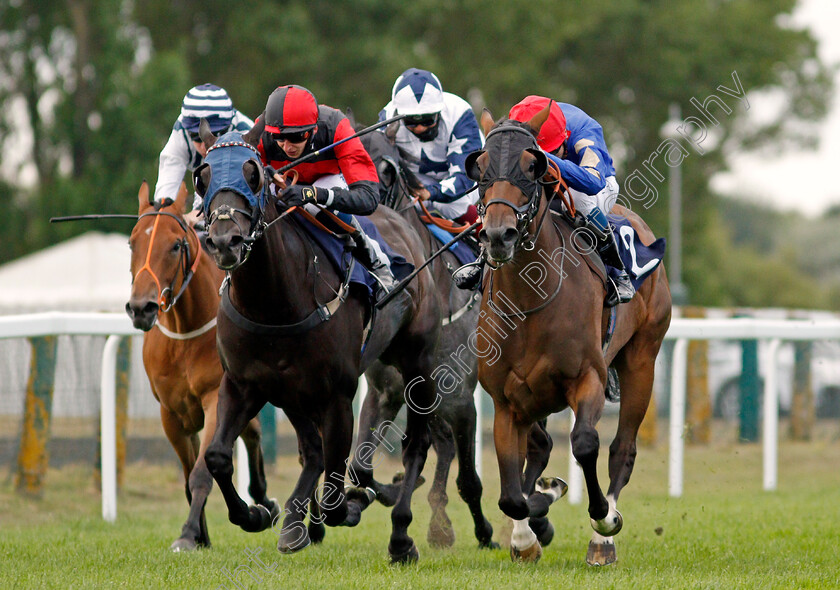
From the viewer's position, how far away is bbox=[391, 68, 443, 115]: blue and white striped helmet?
6.91 m

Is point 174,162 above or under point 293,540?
above

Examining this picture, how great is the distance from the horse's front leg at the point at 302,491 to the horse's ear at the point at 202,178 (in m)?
1.42

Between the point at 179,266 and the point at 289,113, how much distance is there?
1.28m

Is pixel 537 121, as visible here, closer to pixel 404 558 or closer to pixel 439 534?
pixel 404 558

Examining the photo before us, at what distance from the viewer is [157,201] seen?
6.43 meters

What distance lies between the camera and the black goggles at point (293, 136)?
541cm

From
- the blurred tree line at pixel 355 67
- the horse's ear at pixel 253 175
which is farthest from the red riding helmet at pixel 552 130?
the blurred tree line at pixel 355 67

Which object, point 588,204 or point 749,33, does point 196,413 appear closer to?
point 588,204

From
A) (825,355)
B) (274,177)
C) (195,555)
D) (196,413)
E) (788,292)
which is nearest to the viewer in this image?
(274,177)

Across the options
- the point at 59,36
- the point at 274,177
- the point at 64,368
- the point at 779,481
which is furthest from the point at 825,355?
the point at 59,36

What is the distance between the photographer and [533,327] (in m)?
5.48

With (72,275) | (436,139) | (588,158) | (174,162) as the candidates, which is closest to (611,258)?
(588,158)

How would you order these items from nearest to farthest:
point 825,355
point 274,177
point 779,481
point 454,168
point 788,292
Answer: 1. point 274,177
2. point 454,168
3. point 779,481
4. point 825,355
5. point 788,292

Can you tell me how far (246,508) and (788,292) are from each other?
42656mm
